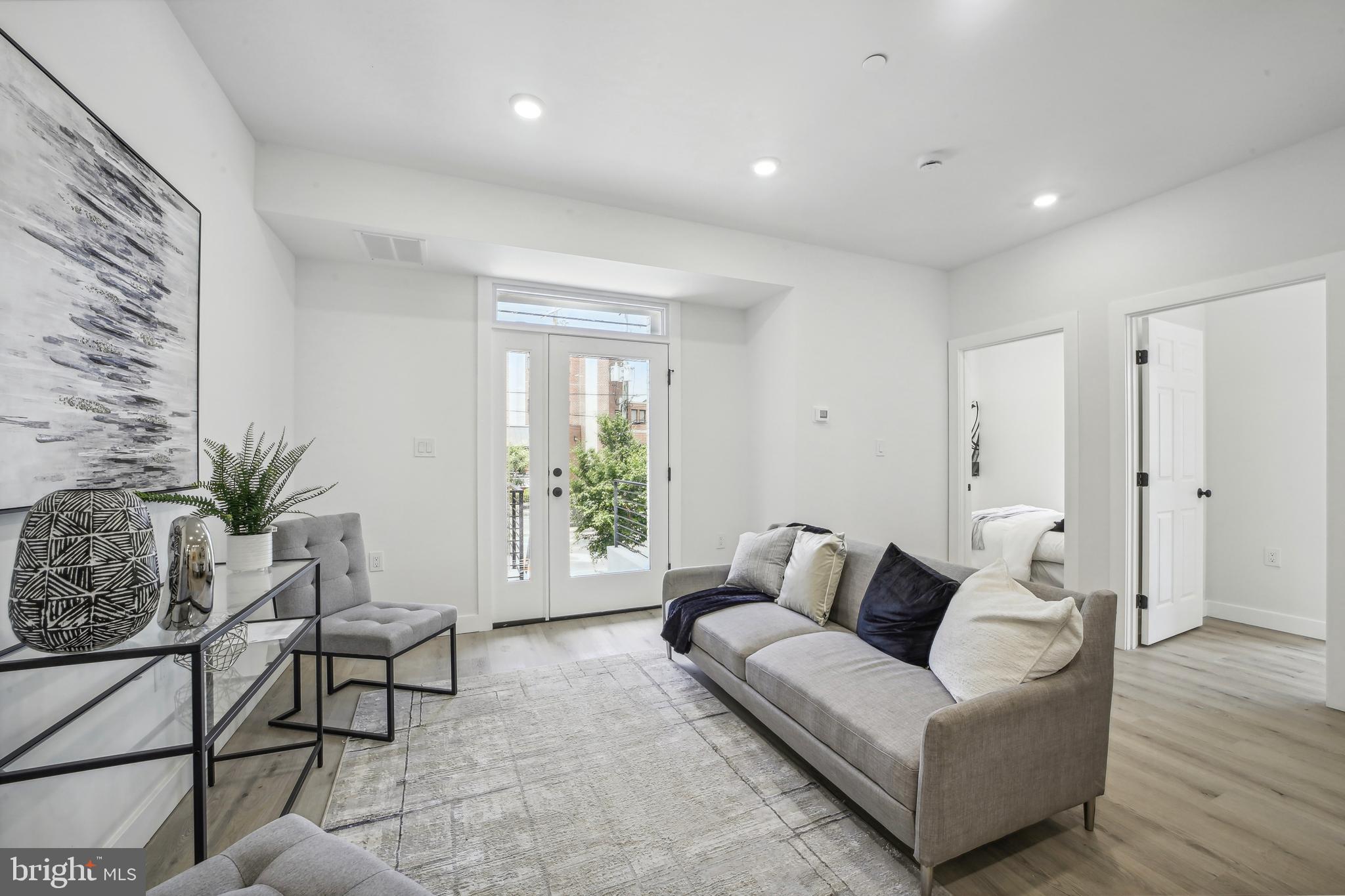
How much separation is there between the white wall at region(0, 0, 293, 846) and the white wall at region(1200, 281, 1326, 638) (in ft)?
18.2

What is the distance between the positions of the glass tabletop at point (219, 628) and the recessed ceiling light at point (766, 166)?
8.87 feet

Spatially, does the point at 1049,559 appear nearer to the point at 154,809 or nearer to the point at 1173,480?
the point at 1173,480

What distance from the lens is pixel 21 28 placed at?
1241mm

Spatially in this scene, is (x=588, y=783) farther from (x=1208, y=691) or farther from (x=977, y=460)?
(x=977, y=460)

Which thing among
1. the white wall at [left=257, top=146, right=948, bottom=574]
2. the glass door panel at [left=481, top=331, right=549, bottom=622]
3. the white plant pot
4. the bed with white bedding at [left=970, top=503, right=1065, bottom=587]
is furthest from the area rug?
the bed with white bedding at [left=970, top=503, right=1065, bottom=587]

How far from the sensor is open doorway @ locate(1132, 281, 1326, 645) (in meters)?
3.40

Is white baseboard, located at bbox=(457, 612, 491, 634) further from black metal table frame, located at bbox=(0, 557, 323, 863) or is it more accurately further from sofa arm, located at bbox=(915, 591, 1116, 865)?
sofa arm, located at bbox=(915, 591, 1116, 865)

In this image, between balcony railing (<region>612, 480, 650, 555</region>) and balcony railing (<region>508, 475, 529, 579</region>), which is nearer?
balcony railing (<region>508, 475, 529, 579</region>)

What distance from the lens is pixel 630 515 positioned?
4.14 m

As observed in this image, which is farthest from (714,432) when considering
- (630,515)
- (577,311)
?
(577,311)

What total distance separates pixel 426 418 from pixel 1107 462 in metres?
4.22

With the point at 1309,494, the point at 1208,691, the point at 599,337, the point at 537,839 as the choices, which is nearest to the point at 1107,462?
the point at 1208,691

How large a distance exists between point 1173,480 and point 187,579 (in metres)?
4.80

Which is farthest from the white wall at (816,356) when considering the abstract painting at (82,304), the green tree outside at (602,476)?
the abstract painting at (82,304)
